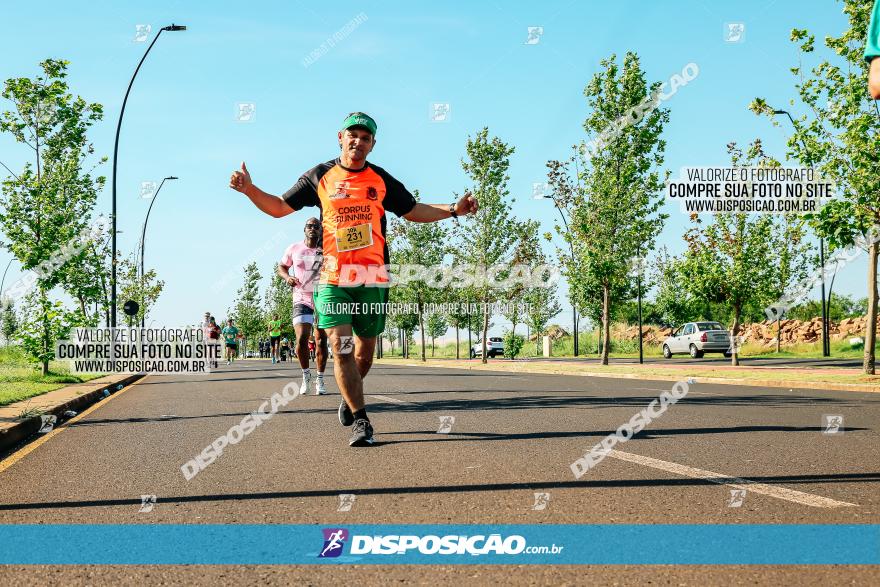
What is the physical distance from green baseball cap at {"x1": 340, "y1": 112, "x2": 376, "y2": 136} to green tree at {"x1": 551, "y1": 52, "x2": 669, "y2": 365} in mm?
21991

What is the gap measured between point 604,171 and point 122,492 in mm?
25129

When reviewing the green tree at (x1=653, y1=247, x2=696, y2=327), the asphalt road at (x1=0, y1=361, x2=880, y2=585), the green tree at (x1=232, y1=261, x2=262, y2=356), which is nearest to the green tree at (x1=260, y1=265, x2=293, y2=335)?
the green tree at (x1=232, y1=261, x2=262, y2=356)

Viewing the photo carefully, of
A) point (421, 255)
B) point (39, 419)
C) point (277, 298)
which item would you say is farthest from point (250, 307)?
point (39, 419)

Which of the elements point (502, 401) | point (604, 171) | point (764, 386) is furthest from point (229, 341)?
point (502, 401)

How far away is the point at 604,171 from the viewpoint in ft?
92.1

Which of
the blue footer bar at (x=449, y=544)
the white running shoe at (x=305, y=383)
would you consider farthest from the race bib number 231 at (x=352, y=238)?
the white running shoe at (x=305, y=383)

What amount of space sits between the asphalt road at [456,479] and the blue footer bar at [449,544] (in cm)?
12

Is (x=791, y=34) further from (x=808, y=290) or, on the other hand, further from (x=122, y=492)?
(x=808, y=290)

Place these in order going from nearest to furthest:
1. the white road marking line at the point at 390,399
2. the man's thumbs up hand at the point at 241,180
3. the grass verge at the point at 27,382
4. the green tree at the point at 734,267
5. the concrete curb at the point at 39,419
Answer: the man's thumbs up hand at the point at 241,180 → the concrete curb at the point at 39,419 → the white road marking line at the point at 390,399 → the grass verge at the point at 27,382 → the green tree at the point at 734,267

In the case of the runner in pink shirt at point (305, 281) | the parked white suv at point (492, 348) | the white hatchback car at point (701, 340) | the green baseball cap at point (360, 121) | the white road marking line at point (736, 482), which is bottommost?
the parked white suv at point (492, 348)

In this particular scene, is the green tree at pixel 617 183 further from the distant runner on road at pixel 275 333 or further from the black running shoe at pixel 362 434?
the black running shoe at pixel 362 434

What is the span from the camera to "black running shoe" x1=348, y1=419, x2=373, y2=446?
6305 mm

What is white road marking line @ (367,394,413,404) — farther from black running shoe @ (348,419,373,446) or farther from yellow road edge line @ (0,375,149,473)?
black running shoe @ (348,419,373,446)

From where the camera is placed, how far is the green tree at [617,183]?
27.8m
